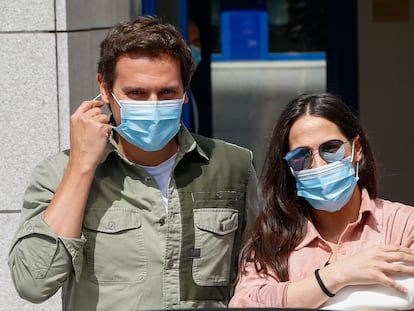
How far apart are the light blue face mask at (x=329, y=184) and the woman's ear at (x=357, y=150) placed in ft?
0.15

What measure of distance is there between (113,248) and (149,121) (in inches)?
15.7

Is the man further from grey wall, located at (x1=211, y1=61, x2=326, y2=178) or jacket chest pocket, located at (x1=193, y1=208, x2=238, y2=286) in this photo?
grey wall, located at (x1=211, y1=61, x2=326, y2=178)

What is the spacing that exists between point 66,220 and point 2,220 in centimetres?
163

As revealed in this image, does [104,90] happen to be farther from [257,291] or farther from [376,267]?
[376,267]

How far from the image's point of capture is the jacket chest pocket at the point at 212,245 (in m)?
2.89

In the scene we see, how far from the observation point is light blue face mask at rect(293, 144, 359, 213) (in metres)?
2.75

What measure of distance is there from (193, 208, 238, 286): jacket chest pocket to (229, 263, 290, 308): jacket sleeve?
127 millimetres

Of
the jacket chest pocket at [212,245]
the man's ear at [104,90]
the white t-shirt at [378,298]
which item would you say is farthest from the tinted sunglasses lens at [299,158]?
the man's ear at [104,90]

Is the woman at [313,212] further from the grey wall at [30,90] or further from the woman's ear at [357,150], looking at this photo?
the grey wall at [30,90]

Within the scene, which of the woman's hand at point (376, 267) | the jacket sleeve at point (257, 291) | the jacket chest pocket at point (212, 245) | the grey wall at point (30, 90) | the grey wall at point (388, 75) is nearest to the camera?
the woman's hand at point (376, 267)

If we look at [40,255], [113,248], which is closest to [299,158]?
[113,248]

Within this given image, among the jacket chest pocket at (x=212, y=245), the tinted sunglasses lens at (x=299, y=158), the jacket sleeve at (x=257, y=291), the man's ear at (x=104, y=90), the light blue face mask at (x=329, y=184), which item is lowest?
the jacket sleeve at (x=257, y=291)

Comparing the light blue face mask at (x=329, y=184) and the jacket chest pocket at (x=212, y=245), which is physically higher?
the light blue face mask at (x=329, y=184)

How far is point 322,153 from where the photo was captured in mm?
2779
